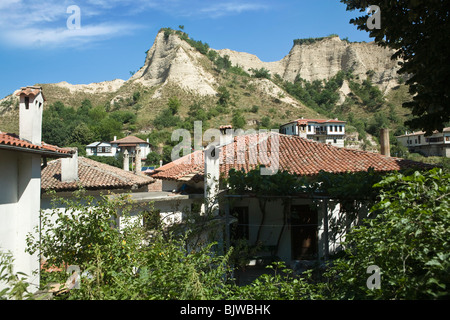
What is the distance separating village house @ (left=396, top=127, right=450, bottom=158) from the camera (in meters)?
52.6

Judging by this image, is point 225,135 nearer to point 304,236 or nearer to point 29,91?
point 304,236

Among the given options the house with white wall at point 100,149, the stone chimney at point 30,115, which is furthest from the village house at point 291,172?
the house with white wall at point 100,149

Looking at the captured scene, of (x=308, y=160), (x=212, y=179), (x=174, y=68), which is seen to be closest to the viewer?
(x=212, y=179)

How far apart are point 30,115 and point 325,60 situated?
105m

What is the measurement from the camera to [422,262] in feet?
8.02

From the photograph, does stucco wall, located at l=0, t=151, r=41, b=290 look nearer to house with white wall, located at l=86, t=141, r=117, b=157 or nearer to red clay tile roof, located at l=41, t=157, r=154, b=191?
red clay tile roof, located at l=41, t=157, r=154, b=191

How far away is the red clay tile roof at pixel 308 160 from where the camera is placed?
11.2 meters

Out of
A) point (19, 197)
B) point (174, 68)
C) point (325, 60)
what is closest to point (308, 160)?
point (19, 197)

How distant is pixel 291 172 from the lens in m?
11.2

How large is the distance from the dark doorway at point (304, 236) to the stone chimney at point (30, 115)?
7446mm

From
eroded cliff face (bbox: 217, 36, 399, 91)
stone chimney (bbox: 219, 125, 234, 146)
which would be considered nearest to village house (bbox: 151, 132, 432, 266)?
stone chimney (bbox: 219, 125, 234, 146)

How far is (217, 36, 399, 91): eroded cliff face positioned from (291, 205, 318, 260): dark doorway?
90.9 meters
